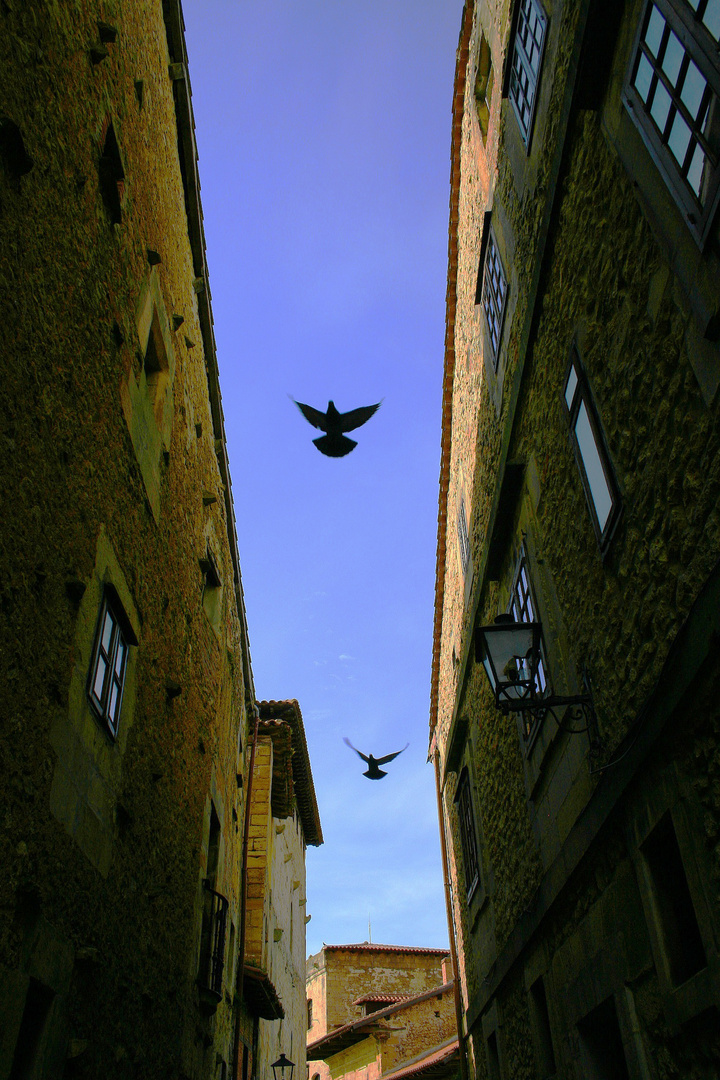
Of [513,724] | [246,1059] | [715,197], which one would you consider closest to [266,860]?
[246,1059]

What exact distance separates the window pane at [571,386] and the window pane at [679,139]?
1452 mm

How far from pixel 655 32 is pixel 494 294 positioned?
410 centimetres

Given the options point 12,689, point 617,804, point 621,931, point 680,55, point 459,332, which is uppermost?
point 459,332

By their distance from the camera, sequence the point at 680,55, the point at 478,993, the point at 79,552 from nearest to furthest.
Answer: the point at 680,55 → the point at 79,552 → the point at 478,993

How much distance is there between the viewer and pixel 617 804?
417 centimetres

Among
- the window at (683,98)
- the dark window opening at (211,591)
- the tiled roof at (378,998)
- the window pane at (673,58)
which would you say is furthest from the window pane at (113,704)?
the tiled roof at (378,998)

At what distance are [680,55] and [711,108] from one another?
41cm

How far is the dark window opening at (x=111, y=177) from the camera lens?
561 cm

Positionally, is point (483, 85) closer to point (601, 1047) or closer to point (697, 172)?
point (697, 172)

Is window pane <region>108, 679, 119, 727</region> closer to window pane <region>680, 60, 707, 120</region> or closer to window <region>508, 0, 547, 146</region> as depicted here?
window pane <region>680, 60, 707, 120</region>

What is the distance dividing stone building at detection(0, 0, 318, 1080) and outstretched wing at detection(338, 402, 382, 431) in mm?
1763

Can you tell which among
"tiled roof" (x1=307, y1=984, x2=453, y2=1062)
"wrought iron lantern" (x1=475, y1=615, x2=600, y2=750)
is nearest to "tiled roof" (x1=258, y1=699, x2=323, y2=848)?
"tiled roof" (x1=307, y1=984, x2=453, y2=1062)

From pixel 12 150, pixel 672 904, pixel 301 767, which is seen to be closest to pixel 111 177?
pixel 12 150

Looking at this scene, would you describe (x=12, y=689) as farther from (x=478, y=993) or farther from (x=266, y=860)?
(x=266, y=860)
